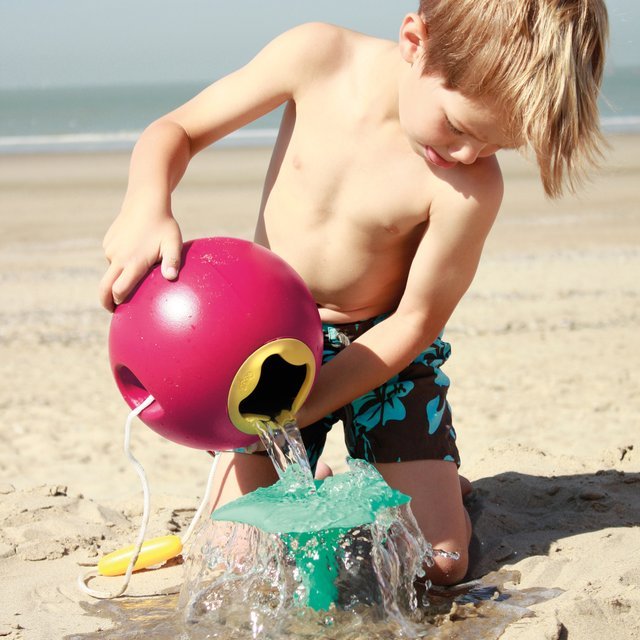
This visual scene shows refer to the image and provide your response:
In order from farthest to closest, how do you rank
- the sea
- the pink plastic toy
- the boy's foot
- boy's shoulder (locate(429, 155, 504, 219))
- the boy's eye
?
the sea < the boy's foot < boy's shoulder (locate(429, 155, 504, 219)) < the boy's eye < the pink plastic toy

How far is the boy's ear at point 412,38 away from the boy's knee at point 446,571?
4.70ft

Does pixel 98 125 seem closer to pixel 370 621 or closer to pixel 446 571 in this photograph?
pixel 446 571

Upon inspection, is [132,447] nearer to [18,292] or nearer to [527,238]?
[18,292]

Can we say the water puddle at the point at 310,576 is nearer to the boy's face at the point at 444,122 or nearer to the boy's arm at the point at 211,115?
the boy's arm at the point at 211,115

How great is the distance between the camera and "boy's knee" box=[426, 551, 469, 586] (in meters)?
2.94

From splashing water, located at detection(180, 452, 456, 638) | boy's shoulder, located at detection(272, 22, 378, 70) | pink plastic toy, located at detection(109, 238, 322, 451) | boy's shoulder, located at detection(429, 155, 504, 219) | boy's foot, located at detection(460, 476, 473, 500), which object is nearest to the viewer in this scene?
pink plastic toy, located at detection(109, 238, 322, 451)

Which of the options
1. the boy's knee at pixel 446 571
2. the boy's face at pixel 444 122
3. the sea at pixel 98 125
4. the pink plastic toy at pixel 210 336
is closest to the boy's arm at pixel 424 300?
the boy's face at pixel 444 122

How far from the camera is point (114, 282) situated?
99.2 inches

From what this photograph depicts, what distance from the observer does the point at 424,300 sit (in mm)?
2965

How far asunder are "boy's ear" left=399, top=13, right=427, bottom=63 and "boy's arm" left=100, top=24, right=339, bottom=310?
408mm

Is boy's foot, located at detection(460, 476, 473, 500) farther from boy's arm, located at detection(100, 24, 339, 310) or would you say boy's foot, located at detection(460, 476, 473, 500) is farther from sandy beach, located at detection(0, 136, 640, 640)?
boy's arm, located at detection(100, 24, 339, 310)

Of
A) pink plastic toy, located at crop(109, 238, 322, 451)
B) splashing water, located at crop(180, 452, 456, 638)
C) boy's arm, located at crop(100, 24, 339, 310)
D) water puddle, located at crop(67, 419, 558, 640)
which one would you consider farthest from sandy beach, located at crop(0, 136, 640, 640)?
boy's arm, located at crop(100, 24, 339, 310)

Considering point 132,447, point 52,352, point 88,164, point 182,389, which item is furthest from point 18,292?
point 88,164

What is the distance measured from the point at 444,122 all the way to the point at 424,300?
0.56 m
